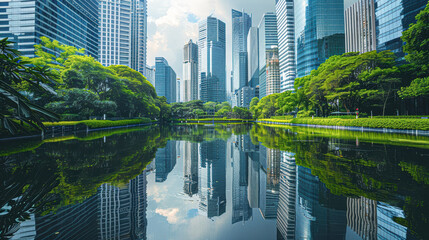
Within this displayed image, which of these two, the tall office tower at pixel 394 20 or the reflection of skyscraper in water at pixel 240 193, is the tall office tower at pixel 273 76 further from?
the reflection of skyscraper in water at pixel 240 193

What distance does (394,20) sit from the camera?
4119cm

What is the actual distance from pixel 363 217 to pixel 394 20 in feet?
188

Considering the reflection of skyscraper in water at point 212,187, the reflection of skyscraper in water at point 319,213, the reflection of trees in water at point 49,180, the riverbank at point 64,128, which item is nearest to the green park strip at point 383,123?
the reflection of skyscraper in water at point 319,213

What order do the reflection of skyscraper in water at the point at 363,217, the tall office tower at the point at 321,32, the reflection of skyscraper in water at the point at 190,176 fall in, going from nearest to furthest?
the reflection of skyscraper in water at the point at 363,217
the reflection of skyscraper in water at the point at 190,176
the tall office tower at the point at 321,32

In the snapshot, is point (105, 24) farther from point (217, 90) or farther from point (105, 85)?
point (105, 85)

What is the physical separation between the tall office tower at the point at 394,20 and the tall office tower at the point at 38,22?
87895 millimetres

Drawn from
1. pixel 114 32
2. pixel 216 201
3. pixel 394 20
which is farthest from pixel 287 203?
pixel 114 32

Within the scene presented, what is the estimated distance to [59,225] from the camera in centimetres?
303

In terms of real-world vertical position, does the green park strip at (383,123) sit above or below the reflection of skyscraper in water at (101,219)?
above

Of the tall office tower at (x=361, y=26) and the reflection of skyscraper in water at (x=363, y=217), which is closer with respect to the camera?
the reflection of skyscraper in water at (x=363, y=217)

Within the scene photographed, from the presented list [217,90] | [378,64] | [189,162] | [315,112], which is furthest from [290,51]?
[189,162]

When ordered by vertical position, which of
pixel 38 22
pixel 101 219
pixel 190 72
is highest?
pixel 190 72

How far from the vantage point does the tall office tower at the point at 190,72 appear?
577 feet

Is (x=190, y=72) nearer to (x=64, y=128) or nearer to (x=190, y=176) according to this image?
(x=64, y=128)
